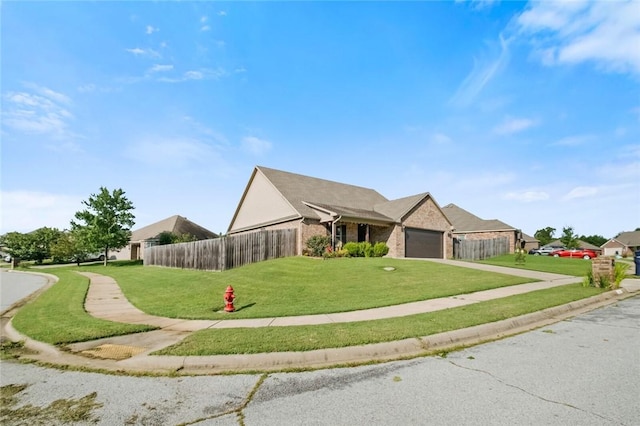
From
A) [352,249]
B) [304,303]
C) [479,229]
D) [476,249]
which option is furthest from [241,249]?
[479,229]

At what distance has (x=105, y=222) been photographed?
111 ft

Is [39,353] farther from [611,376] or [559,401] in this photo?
[611,376]

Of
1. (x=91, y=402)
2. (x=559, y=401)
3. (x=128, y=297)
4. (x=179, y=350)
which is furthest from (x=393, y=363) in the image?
(x=128, y=297)

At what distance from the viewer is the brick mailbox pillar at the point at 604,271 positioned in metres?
11.1

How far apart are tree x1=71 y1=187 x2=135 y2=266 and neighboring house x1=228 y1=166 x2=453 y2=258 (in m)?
13.3

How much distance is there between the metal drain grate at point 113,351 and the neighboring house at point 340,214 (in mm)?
15472

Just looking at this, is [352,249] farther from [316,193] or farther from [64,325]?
[64,325]

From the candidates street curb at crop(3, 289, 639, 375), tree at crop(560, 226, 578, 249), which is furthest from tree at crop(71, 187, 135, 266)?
tree at crop(560, 226, 578, 249)

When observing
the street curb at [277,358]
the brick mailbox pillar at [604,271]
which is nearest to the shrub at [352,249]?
the brick mailbox pillar at [604,271]

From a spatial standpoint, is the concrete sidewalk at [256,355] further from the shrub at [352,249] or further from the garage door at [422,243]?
the garage door at [422,243]

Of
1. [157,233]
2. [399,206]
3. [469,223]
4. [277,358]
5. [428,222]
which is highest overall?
[399,206]

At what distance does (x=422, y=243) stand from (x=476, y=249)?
24.7 feet

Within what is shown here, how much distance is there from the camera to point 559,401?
350 cm

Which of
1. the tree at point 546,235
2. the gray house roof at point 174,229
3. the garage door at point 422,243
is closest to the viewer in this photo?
the garage door at point 422,243
